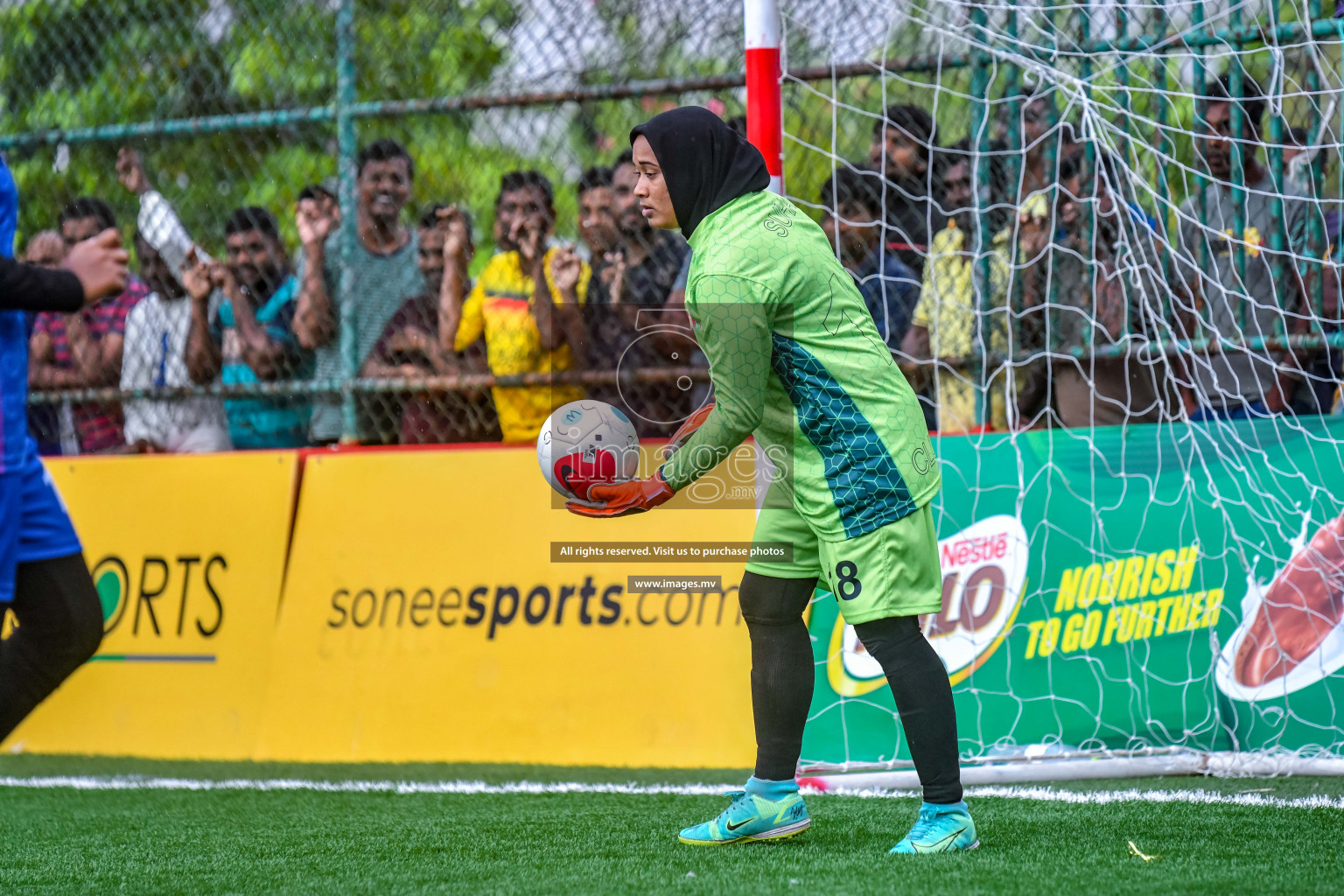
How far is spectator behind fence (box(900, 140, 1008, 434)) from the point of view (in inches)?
203

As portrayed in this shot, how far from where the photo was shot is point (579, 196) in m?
5.96

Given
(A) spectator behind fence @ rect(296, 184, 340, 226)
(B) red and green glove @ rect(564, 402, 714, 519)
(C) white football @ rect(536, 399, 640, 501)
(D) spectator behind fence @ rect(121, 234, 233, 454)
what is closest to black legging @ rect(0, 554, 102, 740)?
(C) white football @ rect(536, 399, 640, 501)

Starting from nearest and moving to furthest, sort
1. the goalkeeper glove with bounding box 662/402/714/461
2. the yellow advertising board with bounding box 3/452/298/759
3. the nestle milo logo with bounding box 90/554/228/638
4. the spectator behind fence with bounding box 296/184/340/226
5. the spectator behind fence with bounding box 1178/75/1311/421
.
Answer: the goalkeeper glove with bounding box 662/402/714/461 → the spectator behind fence with bounding box 1178/75/1311/421 → the yellow advertising board with bounding box 3/452/298/759 → the nestle milo logo with bounding box 90/554/228/638 → the spectator behind fence with bounding box 296/184/340/226

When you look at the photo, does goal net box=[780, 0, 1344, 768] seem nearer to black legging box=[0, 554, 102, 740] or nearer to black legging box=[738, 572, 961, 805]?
black legging box=[738, 572, 961, 805]

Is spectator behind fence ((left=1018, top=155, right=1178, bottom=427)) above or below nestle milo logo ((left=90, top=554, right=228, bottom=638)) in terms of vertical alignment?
above

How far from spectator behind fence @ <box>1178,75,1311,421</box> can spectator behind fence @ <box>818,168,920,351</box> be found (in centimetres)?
98

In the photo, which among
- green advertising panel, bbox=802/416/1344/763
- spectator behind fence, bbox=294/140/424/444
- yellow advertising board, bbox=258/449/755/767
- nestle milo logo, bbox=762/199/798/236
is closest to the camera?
nestle milo logo, bbox=762/199/798/236

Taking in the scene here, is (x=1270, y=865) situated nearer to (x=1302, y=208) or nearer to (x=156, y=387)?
(x=1302, y=208)

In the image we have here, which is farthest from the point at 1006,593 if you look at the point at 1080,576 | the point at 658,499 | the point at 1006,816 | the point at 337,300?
the point at 337,300

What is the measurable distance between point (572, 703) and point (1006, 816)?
71.8 inches

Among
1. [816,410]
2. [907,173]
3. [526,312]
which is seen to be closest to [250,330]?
[526,312]

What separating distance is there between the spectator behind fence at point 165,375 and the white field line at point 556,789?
169 centimetres

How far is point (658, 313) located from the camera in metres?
5.59

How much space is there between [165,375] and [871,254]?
3201mm
